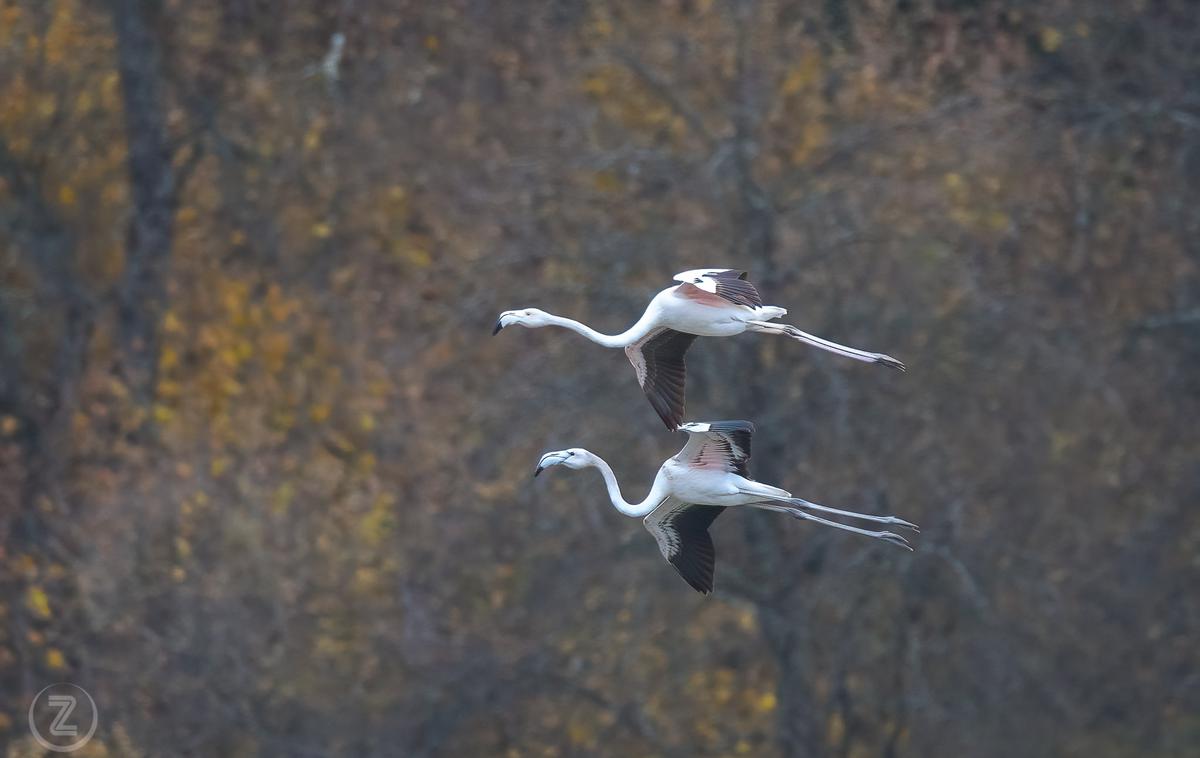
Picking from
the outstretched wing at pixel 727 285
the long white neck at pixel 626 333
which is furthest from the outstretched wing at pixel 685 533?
the outstretched wing at pixel 727 285

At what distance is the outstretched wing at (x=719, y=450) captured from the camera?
9.64 m

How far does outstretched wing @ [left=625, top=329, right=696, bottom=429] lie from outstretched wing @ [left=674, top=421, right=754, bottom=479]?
0.77 m

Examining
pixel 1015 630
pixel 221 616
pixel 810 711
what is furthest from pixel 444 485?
pixel 1015 630

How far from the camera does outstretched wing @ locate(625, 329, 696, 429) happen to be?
10.6 metres

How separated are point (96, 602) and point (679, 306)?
7.76 metres

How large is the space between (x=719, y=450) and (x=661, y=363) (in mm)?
1029

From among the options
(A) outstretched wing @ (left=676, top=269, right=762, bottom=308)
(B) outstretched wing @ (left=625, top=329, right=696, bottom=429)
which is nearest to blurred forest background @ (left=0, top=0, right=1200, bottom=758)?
(B) outstretched wing @ (left=625, top=329, right=696, bottom=429)

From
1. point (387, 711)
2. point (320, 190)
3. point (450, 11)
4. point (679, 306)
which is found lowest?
point (387, 711)

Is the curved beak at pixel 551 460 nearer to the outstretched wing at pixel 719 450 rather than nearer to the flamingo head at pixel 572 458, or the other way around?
the flamingo head at pixel 572 458

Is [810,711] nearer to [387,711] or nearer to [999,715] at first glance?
[999,715]

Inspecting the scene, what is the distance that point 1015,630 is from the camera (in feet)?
51.3

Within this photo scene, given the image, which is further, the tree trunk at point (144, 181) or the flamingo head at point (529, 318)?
the tree trunk at point (144, 181)

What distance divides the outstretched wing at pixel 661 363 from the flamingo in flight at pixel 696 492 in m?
0.61

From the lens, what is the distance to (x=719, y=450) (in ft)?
32.3
